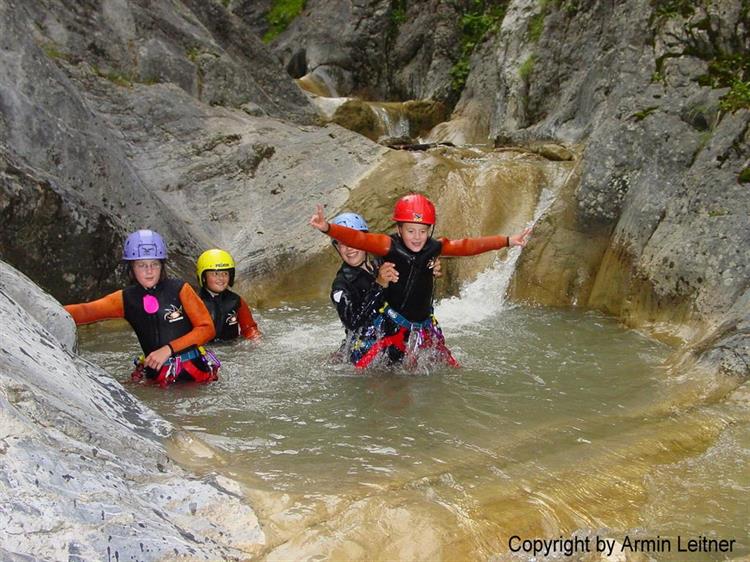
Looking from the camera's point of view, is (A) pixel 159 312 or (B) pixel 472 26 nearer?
(A) pixel 159 312

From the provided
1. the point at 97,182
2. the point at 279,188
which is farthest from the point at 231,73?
the point at 97,182

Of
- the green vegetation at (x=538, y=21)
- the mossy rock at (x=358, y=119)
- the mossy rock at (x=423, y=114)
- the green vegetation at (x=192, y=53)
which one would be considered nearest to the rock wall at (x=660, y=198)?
the green vegetation at (x=538, y=21)

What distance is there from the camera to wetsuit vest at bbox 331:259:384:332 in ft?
21.0

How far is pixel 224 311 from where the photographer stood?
24.2 ft

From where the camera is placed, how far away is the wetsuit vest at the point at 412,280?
6.05 m

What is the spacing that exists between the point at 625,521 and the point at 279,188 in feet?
29.5

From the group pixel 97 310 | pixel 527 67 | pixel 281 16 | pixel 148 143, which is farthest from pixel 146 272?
pixel 281 16

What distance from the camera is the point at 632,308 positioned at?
814 cm

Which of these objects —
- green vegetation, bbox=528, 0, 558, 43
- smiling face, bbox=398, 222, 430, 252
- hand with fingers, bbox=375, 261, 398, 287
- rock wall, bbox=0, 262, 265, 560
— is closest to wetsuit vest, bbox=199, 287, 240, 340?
hand with fingers, bbox=375, 261, 398, 287

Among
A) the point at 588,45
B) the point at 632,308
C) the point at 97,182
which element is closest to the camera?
the point at 632,308

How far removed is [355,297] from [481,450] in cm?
262

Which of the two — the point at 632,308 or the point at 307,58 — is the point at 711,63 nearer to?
the point at 632,308

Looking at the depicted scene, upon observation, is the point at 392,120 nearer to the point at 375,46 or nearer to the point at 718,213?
the point at 375,46

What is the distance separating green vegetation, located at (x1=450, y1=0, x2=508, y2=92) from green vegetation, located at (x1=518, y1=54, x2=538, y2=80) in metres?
5.39
